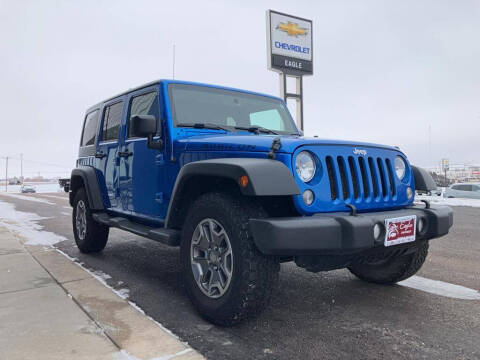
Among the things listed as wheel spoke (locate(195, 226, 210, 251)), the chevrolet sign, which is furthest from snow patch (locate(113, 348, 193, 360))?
the chevrolet sign

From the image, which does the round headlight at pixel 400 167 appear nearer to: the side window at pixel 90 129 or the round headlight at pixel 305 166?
the round headlight at pixel 305 166

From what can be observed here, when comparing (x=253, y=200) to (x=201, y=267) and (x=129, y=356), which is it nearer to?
(x=201, y=267)

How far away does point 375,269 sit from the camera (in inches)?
144

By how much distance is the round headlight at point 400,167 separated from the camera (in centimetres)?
317

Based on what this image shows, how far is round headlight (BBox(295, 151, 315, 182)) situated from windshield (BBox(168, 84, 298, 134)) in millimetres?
1238

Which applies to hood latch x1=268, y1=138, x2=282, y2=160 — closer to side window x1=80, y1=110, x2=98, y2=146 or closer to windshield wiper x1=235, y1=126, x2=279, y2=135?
windshield wiper x1=235, y1=126, x2=279, y2=135

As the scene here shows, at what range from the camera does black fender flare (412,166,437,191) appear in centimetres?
329

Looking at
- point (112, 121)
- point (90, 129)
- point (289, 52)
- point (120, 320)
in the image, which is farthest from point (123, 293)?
point (289, 52)

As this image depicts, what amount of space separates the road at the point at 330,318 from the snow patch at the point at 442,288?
0.10m

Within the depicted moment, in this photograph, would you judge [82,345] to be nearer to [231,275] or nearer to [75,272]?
[231,275]

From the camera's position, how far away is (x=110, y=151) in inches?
181

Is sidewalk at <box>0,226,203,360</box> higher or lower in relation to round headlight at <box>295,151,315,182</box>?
lower

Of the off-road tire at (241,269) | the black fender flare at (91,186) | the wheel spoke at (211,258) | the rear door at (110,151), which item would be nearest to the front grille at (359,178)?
the off-road tire at (241,269)

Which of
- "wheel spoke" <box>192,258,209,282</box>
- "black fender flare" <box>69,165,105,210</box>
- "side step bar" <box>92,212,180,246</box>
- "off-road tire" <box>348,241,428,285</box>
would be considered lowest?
"off-road tire" <box>348,241,428,285</box>
